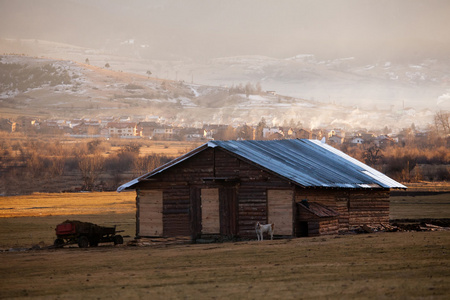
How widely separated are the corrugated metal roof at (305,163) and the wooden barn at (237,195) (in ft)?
0.36

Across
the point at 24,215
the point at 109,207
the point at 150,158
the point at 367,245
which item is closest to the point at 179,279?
the point at 367,245

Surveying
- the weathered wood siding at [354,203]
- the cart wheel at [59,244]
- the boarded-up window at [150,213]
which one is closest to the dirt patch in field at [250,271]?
the cart wheel at [59,244]

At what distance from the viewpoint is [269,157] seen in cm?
3950

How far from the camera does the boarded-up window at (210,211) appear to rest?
121 feet

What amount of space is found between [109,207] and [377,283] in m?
59.3

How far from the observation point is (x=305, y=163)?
4169 centimetres

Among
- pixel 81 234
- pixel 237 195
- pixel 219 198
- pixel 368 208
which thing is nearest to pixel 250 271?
pixel 237 195

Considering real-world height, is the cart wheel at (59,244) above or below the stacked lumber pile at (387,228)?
below

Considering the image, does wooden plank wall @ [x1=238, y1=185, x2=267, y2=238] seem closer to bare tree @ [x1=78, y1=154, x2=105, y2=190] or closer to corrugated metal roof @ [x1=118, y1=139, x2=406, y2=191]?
corrugated metal roof @ [x1=118, y1=139, x2=406, y2=191]

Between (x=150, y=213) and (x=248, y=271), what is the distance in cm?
1603

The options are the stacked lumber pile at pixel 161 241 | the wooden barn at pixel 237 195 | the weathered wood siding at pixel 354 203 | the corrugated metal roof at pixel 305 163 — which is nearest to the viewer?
the wooden barn at pixel 237 195

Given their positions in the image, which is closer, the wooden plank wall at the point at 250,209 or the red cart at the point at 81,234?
the wooden plank wall at the point at 250,209

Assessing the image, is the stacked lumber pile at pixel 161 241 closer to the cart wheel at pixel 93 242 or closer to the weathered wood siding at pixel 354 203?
the cart wheel at pixel 93 242

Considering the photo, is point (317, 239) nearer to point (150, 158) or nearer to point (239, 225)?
point (239, 225)
